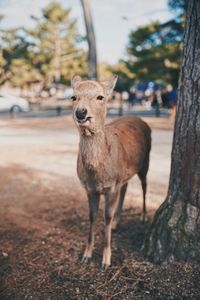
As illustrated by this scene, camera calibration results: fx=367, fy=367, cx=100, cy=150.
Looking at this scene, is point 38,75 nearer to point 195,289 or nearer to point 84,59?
point 84,59

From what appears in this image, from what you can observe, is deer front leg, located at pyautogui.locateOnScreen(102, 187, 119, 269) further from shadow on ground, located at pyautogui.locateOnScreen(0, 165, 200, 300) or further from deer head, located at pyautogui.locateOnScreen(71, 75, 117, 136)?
deer head, located at pyautogui.locateOnScreen(71, 75, 117, 136)

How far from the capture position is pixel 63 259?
399cm

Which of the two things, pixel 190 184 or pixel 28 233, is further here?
pixel 28 233

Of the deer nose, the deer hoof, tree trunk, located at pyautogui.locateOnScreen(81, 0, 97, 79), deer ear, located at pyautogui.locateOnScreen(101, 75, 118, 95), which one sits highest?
tree trunk, located at pyautogui.locateOnScreen(81, 0, 97, 79)

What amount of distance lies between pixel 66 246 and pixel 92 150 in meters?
1.35

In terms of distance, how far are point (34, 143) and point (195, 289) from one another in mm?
9141

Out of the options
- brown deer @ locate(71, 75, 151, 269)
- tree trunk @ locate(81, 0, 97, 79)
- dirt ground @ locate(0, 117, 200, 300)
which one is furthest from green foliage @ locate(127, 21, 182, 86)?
brown deer @ locate(71, 75, 151, 269)

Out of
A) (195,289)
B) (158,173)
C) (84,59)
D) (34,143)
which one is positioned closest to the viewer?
(195,289)

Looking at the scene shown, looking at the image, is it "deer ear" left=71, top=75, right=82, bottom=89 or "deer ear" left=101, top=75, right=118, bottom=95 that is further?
"deer ear" left=71, top=75, right=82, bottom=89

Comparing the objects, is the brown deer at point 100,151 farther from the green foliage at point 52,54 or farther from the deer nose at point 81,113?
the green foliage at point 52,54

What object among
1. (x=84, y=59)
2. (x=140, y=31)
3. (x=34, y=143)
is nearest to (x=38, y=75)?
(x=84, y=59)

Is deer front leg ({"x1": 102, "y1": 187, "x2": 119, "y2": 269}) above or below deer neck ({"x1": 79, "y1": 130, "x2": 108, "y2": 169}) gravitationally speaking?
below

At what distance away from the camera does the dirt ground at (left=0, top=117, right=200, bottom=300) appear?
3363 mm

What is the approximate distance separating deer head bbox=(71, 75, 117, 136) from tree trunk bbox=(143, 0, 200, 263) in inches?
32.0
